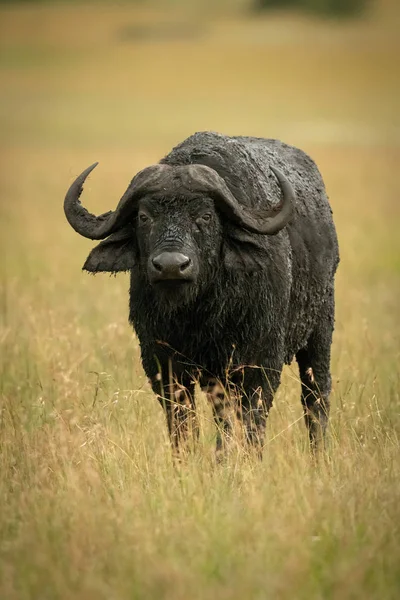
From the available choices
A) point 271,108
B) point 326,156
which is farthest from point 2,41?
point 326,156

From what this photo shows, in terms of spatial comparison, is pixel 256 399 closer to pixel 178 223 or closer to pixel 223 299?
pixel 223 299

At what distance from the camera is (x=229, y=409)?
6566 mm

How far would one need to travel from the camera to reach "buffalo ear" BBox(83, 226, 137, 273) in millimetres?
6637

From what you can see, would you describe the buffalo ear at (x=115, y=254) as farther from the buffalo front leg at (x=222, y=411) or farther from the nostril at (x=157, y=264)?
the buffalo front leg at (x=222, y=411)

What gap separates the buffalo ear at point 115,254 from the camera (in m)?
6.64

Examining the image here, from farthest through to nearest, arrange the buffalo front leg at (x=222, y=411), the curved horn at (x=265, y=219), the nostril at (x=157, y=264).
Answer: the curved horn at (x=265, y=219) < the buffalo front leg at (x=222, y=411) < the nostril at (x=157, y=264)

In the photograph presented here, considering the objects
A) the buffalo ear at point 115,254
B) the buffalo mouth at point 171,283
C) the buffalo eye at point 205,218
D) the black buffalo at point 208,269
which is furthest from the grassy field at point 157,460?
the buffalo eye at point 205,218

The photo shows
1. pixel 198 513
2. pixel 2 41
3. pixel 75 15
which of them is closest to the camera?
pixel 198 513

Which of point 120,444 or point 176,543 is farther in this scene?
point 120,444

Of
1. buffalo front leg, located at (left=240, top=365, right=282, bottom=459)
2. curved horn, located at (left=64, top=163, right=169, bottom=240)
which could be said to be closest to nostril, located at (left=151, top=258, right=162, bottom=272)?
curved horn, located at (left=64, top=163, right=169, bottom=240)

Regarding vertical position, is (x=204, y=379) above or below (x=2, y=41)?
below

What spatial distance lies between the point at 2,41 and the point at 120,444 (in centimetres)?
10942

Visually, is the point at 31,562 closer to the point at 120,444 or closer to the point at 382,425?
the point at 120,444

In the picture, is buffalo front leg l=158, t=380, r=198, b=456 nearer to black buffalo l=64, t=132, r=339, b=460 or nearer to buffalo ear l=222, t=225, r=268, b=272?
black buffalo l=64, t=132, r=339, b=460
